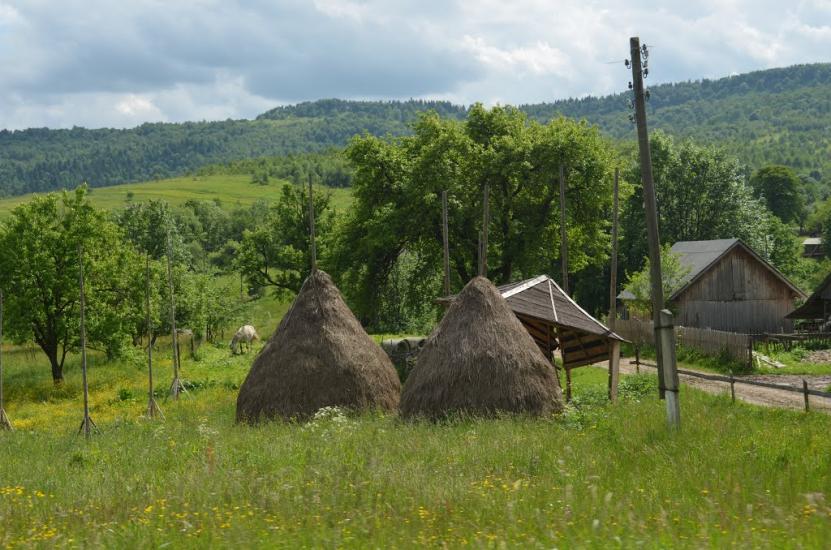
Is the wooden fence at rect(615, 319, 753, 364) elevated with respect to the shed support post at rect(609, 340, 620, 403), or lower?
lower

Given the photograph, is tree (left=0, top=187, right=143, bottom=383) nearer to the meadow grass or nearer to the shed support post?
the meadow grass

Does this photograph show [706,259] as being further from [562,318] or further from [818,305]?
[562,318]

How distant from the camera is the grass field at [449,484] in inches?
284

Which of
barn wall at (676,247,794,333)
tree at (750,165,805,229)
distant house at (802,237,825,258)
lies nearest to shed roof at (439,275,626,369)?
barn wall at (676,247,794,333)

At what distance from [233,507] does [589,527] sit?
3891mm

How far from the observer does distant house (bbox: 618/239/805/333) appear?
147 ft

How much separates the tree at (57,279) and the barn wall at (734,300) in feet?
96.7

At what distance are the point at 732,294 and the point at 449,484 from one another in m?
39.5

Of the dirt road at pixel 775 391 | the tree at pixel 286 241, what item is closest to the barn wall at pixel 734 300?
the dirt road at pixel 775 391

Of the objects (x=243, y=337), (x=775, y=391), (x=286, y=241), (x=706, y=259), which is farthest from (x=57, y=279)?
(x=706, y=259)

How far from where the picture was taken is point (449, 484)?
9570mm

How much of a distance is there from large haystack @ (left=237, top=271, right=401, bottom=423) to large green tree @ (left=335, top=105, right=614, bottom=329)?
15317 millimetres

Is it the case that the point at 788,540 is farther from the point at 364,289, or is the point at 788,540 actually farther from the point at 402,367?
the point at 364,289

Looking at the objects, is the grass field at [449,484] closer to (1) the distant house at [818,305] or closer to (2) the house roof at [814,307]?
(1) the distant house at [818,305]
